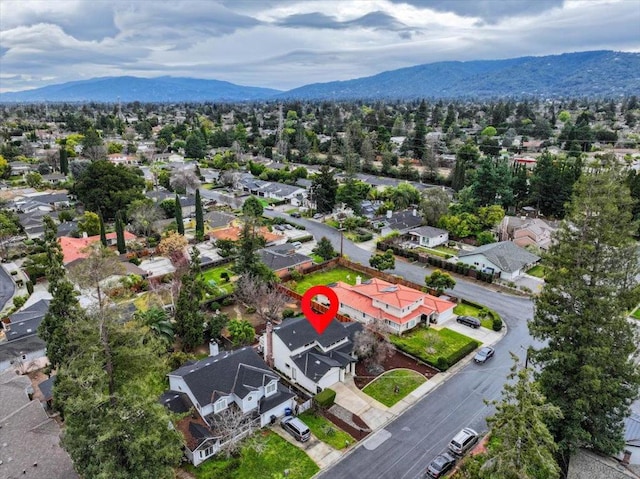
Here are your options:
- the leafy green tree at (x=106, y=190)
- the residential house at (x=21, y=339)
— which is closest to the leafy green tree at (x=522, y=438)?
the residential house at (x=21, y=339)

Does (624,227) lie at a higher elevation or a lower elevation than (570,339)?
higher

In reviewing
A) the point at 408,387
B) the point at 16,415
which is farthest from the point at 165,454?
the point at 408,387

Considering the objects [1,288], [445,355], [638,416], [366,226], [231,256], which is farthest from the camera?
[366,226]

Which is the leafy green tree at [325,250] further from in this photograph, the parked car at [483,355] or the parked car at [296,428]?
the parked car at [296,428]

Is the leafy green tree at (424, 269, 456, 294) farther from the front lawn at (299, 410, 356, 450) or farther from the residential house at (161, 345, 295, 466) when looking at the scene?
the residential house at (161, 345, 295, 466)

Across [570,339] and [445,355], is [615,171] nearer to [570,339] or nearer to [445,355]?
[570,339]
